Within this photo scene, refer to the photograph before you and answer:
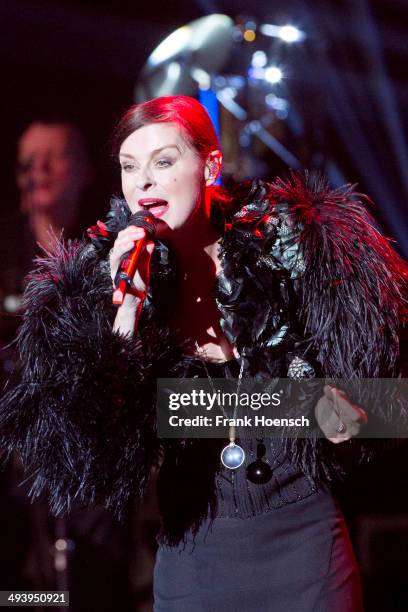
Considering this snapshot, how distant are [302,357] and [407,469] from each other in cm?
178

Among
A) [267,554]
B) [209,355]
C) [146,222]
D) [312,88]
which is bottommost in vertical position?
[267,554]

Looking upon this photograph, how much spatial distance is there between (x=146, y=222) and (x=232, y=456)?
1.61ft

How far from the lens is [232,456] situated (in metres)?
1.38

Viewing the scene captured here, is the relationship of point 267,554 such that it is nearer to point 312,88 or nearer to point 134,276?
point 134,276

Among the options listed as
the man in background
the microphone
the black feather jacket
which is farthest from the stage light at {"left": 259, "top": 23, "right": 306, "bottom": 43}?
the microphone

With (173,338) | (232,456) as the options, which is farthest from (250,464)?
(173,338)

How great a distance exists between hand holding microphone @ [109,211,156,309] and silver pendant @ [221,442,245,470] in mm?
346

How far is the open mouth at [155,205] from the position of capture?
53.6 inches

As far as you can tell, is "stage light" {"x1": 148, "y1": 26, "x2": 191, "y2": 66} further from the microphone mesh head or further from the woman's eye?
the microphone mesh head

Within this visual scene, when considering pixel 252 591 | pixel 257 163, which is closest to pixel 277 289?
pixel 252 591

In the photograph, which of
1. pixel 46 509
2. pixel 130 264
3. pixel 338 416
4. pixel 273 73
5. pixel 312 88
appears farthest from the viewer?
pixel 312 88

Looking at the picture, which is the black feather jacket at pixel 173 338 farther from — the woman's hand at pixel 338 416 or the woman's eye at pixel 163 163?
the woman's eye at pixel 163 163

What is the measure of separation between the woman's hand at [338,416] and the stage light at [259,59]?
7.35 feet

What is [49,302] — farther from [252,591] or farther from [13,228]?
[13,228]
